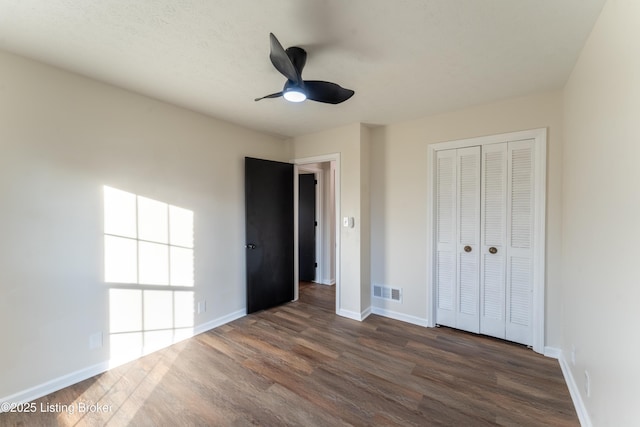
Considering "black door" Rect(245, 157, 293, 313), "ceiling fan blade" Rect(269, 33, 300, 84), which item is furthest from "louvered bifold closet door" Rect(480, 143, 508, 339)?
"black door" Rect(245, 157, 293, 313)

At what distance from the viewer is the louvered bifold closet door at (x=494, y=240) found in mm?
2631

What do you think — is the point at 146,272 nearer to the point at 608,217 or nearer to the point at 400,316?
the point at 400,316

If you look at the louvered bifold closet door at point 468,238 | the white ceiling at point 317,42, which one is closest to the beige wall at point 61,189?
the white ceiling at point 317,42

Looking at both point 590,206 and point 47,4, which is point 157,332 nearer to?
point 47,4

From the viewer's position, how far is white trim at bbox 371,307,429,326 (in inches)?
121

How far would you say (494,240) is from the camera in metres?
2.69

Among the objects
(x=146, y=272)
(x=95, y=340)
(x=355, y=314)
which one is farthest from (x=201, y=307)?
(x=355, y=314)

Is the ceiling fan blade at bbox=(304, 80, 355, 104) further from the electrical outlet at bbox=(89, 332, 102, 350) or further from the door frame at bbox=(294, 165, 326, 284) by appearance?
the door frame at bbox=(294, 165, 326, 284)

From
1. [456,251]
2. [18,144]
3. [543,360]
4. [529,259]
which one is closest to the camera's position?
[18,144]

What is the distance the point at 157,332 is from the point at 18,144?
1888 millimetres

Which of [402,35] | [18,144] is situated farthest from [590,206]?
[18,144]

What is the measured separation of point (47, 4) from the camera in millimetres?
1365

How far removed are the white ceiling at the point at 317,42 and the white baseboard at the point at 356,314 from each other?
2.50 metres

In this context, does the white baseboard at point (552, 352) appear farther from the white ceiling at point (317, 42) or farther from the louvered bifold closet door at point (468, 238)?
the white ceiling at point (317, 42)
